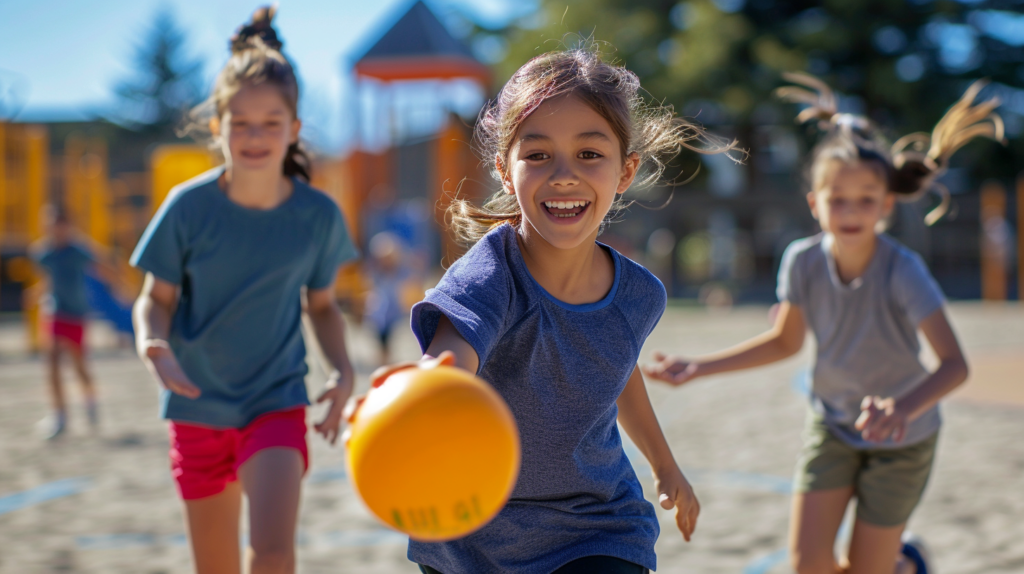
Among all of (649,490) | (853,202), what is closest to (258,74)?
(853,202)

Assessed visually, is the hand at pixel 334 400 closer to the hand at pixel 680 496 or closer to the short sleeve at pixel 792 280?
the hand at pixel 680 496

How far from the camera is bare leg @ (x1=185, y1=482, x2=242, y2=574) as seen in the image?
2844 millimetres

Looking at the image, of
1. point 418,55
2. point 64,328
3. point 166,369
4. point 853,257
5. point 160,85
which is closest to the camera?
point 166,369

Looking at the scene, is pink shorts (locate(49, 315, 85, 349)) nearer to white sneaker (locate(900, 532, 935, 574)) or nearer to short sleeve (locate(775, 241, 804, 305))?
short sleeve (locate(775, 241, 804, 305))

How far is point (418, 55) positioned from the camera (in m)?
21.0

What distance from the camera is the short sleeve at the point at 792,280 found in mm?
3494

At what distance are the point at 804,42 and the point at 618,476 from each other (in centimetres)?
3101

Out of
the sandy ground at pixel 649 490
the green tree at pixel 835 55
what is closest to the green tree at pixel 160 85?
the green tree at pixel 835 55

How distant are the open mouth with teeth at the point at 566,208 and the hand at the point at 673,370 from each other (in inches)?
46.2

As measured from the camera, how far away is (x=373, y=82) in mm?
22328

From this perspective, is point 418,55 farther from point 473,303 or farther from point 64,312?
point 473,303

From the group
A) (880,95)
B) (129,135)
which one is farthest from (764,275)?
(129,135)

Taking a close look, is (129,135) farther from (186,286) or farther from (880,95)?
(186,286)

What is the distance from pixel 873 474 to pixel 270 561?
206cm
